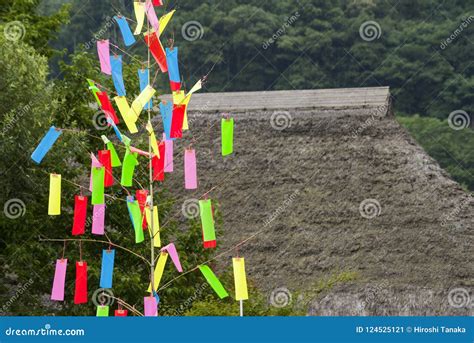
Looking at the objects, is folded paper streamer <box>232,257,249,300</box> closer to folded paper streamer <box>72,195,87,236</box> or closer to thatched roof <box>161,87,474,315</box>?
folded paper streamer <box>72,195,87,236</box>

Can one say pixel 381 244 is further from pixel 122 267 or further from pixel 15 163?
pixel 15 163

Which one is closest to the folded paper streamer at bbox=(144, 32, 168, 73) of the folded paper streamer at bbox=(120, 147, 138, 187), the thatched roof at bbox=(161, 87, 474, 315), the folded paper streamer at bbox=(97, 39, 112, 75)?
the folded paper streamer at bbox=(97, 39, 112, 75)

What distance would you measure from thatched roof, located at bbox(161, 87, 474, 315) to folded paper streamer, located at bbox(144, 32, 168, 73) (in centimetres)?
590

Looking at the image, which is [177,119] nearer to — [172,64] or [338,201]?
[172,64]

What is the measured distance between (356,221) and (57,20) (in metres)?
6.53

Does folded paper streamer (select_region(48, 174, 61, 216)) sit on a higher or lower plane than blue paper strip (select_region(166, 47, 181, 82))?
lower

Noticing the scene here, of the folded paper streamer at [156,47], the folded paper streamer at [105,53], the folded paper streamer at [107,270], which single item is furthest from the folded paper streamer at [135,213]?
the folded paper streamer at [105,53]

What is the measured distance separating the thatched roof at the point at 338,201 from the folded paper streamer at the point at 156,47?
5896 mm

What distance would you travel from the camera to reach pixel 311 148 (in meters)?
22.4

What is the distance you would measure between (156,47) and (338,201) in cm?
826

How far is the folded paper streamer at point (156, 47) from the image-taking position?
13.4 m

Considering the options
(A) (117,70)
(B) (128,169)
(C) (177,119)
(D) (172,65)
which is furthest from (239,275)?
(A) (117,70)

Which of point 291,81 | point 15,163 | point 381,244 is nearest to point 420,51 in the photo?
point 291,81

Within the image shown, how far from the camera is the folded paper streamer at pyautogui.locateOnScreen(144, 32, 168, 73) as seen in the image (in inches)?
528
